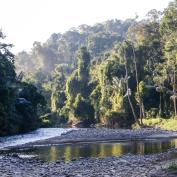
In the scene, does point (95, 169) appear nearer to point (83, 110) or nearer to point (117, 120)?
point (117, 120)

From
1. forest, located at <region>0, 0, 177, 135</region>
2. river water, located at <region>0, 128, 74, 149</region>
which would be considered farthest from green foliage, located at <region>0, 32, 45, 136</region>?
river water, located at <region>0, 128, 74, 149</region>

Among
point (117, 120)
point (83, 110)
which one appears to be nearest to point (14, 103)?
point (117, 120)

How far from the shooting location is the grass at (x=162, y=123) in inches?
2622

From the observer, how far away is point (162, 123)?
71625 millimetres

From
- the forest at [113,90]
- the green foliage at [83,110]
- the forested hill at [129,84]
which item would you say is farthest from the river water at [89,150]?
the green foliage at [83,110]

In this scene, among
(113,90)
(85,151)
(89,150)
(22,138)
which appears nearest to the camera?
(85,151)

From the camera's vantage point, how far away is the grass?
6661cm

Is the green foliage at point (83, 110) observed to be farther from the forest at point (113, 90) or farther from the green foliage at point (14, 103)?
the green foliage at point (14, 103)

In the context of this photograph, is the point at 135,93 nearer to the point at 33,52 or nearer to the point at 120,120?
the point at 120,120

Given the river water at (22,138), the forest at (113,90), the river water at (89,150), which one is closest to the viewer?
the river water at (89,150)

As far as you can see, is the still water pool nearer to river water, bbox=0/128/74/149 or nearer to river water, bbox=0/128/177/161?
river water, bbox=0/128/177/161

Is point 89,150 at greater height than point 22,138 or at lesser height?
lesser

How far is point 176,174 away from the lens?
18.0 meters

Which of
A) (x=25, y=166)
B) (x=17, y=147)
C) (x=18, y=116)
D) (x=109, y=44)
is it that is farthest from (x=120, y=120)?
(x=109, y=44)
